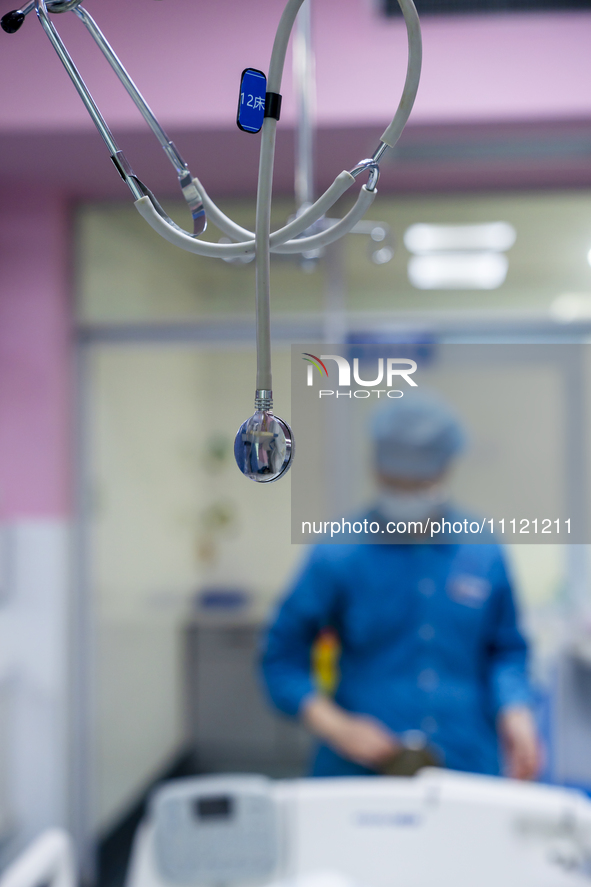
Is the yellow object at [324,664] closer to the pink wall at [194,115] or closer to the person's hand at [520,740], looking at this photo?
the person's hand at [520,740]

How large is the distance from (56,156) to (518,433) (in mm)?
→ 1235

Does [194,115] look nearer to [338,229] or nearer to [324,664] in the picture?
[338,229]

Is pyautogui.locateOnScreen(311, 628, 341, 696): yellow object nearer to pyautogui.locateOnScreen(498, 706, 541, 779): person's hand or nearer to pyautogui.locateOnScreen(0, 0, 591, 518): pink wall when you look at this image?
pyautogui.locateOnScreen(498, 706, 541, 779): person's hand

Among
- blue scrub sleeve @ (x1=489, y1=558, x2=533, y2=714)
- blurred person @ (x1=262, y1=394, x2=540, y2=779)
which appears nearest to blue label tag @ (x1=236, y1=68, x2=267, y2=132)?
blurred person @ (x1=262, y1=394, x2=540, y2=779)

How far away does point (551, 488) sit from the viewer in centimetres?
79

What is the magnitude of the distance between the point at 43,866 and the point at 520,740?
0.94m

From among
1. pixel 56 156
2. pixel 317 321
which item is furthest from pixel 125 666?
pixel 56 156

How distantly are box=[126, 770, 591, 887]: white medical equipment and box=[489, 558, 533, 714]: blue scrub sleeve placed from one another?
51cm

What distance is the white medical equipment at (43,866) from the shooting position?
0.96m

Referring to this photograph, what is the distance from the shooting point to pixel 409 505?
0.85 m

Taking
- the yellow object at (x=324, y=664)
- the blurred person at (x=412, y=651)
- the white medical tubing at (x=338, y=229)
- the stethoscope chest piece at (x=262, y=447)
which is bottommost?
the yellow object at (x=324, y=664)

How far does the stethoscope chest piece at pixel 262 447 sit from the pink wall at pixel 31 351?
2.07 meters

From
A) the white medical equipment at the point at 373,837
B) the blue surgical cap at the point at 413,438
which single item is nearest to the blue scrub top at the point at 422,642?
the blue surgical cap at the point at 413,438

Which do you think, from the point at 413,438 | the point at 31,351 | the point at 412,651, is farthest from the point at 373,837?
the point at 31,351
